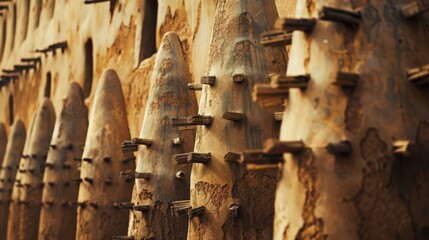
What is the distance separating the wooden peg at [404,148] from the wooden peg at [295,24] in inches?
40.8

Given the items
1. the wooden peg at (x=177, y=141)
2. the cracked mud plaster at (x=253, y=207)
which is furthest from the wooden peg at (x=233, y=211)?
the wooden peg at (x=177, y=141)

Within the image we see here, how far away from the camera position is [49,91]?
17.3m

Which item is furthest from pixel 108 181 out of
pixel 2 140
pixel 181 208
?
pixel 2 140

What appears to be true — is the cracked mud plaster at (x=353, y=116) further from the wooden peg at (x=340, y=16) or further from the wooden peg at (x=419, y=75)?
the wooden peg at (x=340, y=16)

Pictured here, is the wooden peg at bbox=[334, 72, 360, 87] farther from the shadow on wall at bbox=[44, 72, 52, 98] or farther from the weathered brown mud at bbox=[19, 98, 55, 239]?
the shadow on wall at bbox=[44, 72, 52, 98]

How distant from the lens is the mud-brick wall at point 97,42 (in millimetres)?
10672

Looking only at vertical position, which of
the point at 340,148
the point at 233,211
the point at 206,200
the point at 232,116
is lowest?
the point at 233,211

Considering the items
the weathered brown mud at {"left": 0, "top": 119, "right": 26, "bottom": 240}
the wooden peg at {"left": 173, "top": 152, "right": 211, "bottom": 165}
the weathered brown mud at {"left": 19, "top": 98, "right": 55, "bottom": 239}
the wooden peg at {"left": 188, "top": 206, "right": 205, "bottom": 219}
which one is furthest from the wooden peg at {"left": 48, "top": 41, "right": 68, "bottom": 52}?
the wooden peg at {"left": 188, "top": 206, "right": 205, "bottom": 219}

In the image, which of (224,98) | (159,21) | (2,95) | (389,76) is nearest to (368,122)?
(389,76)

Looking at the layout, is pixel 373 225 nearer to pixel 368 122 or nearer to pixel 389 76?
pixel 368 122

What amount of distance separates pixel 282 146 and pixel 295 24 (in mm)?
865

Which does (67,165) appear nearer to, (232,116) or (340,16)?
(232,116)

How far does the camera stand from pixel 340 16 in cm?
532

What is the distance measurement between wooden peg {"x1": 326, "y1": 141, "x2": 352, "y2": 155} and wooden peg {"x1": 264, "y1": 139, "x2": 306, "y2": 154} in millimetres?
214
